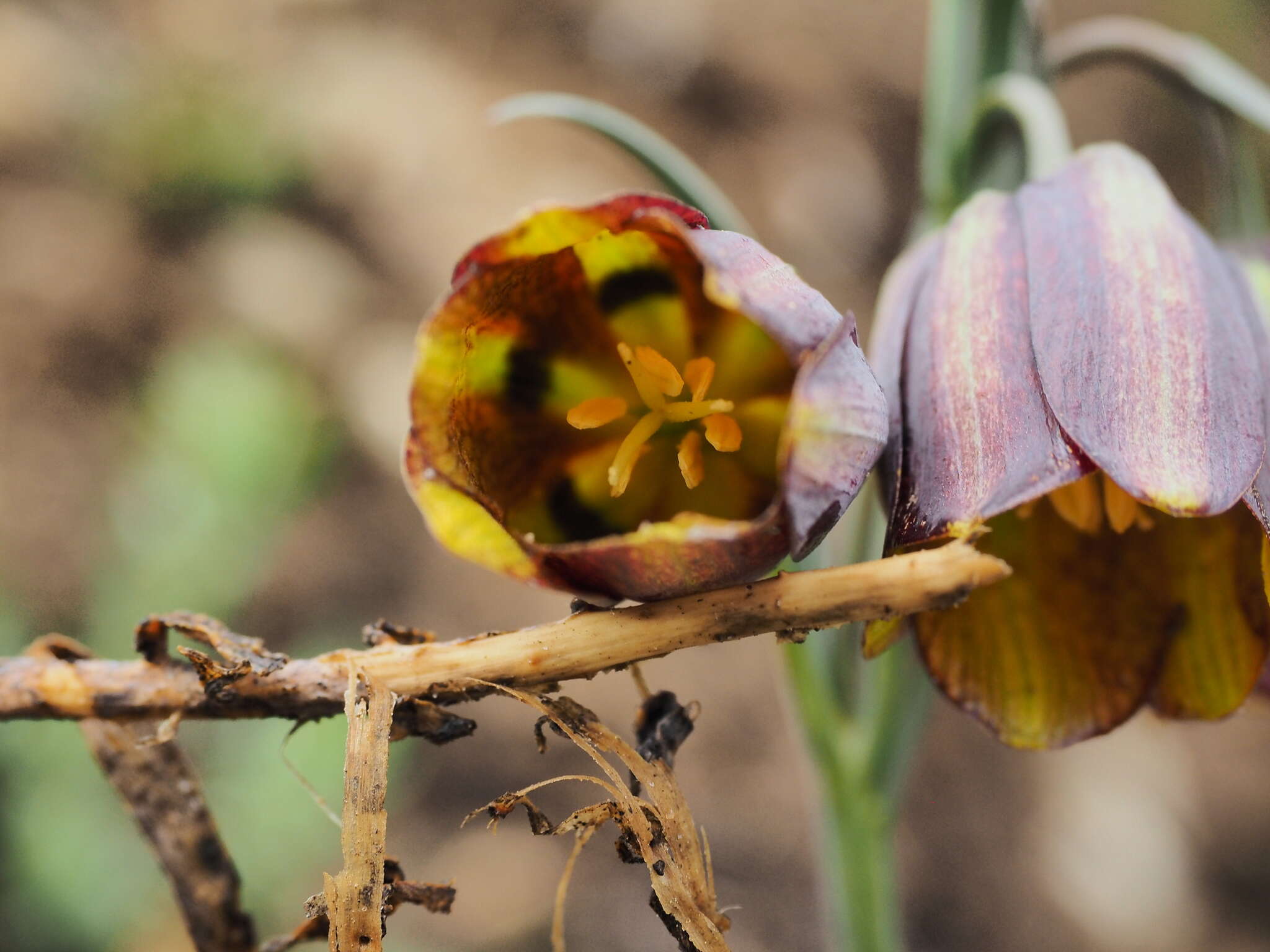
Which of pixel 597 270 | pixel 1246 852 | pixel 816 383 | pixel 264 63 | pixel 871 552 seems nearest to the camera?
pixel 816 383

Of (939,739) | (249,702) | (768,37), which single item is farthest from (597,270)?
(768,37)

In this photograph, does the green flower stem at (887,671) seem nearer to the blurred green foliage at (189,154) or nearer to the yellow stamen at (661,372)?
the yellow stamen at (661,372)

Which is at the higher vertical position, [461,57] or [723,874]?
[461,57]

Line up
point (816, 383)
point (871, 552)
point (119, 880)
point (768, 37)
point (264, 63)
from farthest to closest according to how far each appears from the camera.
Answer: point (768, 37)
point (264, 63)
point (119, 880)
point (871, 552)
point (816, 383)

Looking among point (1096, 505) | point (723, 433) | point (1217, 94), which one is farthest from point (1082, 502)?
point (1217, 94)

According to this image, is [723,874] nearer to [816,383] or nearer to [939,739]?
[939,739]

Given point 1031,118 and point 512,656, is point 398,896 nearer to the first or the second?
point 512,656
